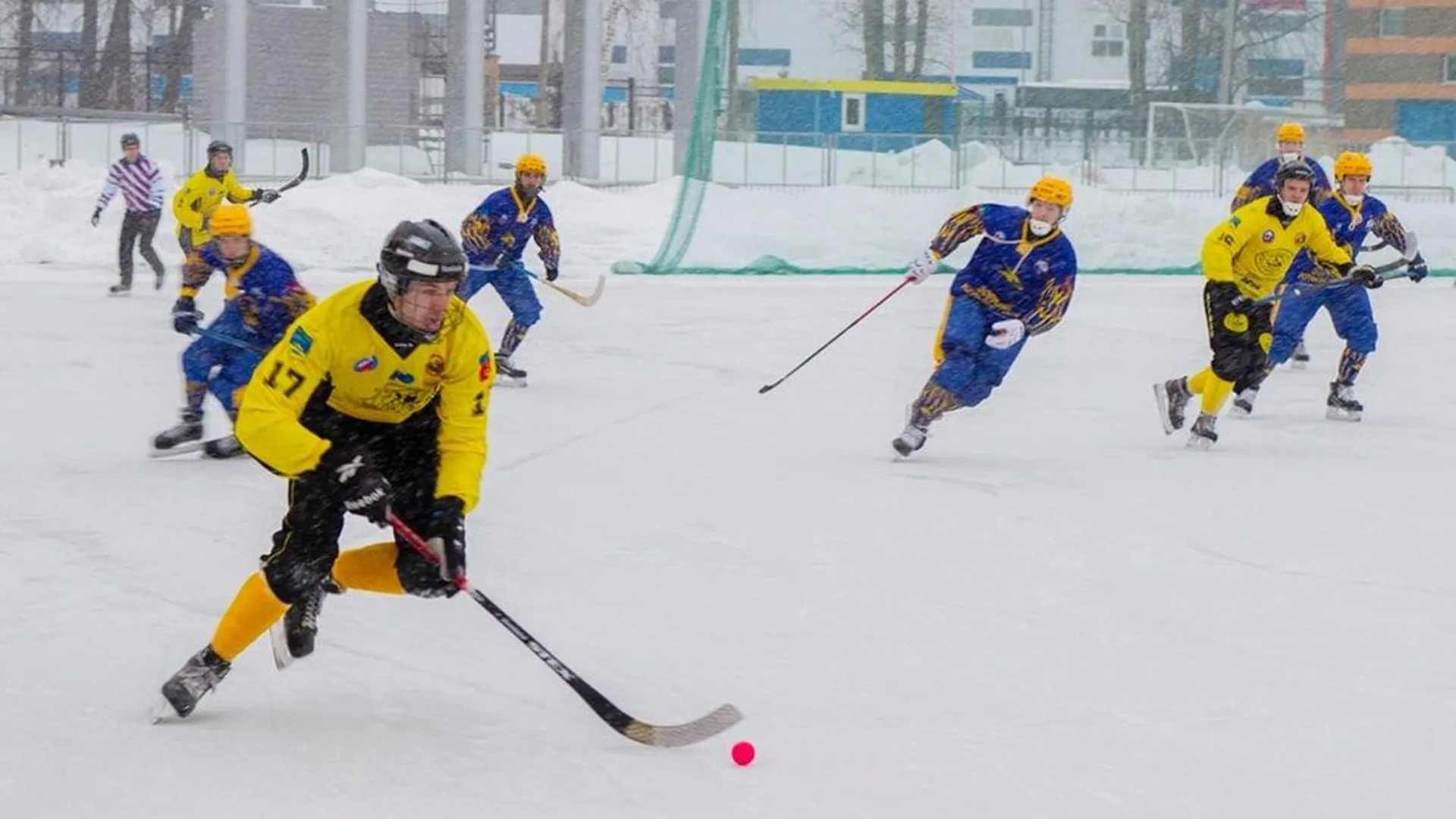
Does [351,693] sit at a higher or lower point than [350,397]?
lower

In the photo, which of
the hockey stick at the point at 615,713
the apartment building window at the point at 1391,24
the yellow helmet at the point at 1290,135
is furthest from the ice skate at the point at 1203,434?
the apartment building window at the point at 1391,24

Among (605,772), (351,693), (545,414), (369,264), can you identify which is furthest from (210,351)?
(369,264)

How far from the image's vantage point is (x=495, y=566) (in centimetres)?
616

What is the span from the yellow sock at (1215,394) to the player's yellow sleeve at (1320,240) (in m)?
0.70

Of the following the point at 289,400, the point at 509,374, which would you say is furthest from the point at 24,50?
the point at 289,400

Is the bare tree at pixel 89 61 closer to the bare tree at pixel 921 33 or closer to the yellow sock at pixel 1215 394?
the bare tree at pixel 921 33

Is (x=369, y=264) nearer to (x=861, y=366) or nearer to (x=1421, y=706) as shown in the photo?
(x=861, y=366)

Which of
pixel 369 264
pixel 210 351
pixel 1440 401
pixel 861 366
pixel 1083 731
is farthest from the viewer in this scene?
pixel 369 264

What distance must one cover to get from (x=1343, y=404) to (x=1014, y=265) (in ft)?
8.64

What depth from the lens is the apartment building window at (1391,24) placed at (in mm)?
20359

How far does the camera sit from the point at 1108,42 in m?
20.3

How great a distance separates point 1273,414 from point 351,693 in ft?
22.6

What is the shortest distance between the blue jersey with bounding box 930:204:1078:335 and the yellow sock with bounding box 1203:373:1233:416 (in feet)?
3.10

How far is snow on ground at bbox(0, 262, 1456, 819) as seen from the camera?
12.8ft
